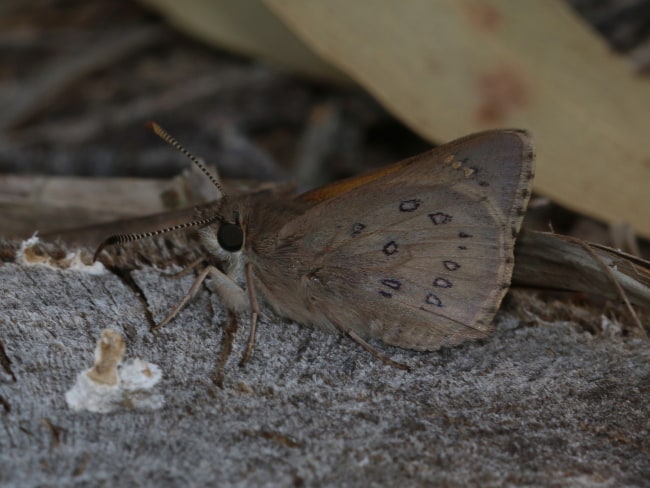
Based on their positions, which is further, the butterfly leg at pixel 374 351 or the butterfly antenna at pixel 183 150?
the butterfly antenna at pixel 183 150

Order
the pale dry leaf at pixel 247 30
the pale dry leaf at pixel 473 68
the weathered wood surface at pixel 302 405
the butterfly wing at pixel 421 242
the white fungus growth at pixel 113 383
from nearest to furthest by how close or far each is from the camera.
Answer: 1. the weathered wood surface at pixel 302 405
2. the white fungus growth at pixel 113 383
3. the butterfly wing at pixel 421 242
4. the pale dry leaf at pixel 473 68
5. the pale dry leaf at pixel 247 30

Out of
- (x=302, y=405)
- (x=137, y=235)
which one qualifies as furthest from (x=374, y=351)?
(x=137, y=235)

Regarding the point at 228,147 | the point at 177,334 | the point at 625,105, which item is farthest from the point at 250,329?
the point at 228,147

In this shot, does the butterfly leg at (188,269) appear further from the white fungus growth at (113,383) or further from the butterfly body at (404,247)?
the white fungus growth at (113,383)

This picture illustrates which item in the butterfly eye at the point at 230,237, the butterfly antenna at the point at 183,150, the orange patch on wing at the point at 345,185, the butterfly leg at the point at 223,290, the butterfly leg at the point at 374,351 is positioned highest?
the butterfly antenna at the point at 183,150

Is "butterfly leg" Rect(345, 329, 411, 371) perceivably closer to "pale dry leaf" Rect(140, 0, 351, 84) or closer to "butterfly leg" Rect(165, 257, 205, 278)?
"butterfly leg" Rect(165, 257, 205, 278)

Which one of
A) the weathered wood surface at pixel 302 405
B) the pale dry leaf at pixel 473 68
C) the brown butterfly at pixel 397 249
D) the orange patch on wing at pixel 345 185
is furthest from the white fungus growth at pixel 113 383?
the pale dry leaf at pixel 473 68

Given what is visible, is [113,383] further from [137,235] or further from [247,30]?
[247,30]

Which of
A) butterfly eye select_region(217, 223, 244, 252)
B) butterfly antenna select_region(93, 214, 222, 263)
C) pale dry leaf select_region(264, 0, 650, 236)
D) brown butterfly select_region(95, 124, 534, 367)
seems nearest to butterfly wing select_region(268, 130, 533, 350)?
brown butterfly select_region(95, 124, 534, 367)

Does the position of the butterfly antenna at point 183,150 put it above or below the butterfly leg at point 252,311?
above

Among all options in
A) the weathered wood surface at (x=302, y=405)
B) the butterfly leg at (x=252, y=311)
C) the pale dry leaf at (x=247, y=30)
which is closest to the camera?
the weathered wood surface at (x=302, y=405)
